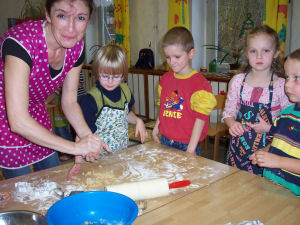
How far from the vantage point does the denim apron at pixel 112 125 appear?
1850 mm

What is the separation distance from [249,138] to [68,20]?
127 cm

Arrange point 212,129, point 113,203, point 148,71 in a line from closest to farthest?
point 113,203 → point 212,129 → point 148,71

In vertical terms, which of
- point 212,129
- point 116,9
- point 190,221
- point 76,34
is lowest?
point 212,129

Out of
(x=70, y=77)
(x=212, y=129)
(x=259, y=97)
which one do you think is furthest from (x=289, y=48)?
(x=70, y=77)

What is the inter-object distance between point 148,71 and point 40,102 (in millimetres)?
3306

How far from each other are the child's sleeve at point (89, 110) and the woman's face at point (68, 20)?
0.54 metres

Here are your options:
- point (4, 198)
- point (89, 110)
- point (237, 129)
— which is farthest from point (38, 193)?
point (237, 129)

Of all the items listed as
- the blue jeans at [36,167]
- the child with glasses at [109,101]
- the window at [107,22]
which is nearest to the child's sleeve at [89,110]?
the child with glasses at [109,101]

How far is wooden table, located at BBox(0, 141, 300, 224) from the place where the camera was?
3.36 ft

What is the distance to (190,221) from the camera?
3.25 feet

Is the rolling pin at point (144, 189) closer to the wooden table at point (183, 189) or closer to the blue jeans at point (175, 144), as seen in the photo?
the wooden table at point (183, 189)

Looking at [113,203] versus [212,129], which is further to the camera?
[212,129]

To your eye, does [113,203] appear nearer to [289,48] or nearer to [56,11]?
[56,11]

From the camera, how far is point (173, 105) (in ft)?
6.47
